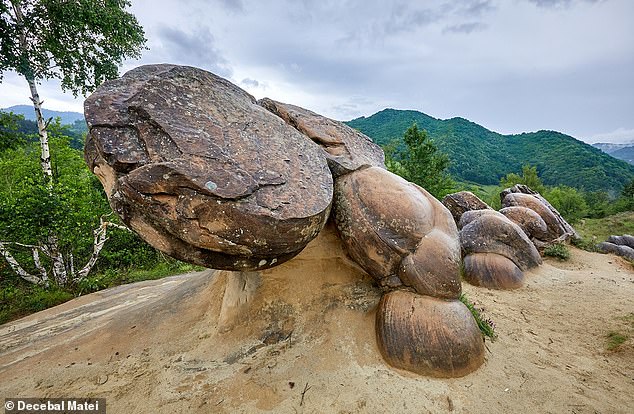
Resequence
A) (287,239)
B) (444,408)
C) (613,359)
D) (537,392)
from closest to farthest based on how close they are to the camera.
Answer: (287,239)
(444,408)
(537,392)
(613,359)

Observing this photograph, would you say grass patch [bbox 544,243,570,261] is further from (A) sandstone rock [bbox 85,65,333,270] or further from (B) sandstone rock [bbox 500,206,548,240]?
(A) sandstone rock [bbox 85,65,333,270]

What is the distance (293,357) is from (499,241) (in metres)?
6.70

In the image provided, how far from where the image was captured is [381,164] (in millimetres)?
5133

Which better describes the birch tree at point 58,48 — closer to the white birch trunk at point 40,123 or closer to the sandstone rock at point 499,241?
the white birch trunk at point 40,123

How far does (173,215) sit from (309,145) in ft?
6.42

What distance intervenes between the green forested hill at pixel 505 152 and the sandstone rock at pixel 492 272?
41.7 m

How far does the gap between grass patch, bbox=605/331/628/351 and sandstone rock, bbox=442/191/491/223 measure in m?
6.11

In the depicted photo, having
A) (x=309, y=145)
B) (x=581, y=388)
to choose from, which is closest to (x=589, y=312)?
(x=581, y=388)

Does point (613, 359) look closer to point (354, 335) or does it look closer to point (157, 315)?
point (354, 335)

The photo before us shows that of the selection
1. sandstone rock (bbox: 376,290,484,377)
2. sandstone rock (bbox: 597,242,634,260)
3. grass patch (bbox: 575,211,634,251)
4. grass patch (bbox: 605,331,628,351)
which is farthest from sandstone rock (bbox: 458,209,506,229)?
grass patch (bbox: 575,211,634,251)

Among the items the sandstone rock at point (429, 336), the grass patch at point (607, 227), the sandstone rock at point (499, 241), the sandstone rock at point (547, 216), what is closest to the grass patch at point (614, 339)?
the sandstone rock at point (429, 336)

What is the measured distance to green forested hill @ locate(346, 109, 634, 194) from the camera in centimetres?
5060

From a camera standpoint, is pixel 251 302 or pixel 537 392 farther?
pixel 251 302

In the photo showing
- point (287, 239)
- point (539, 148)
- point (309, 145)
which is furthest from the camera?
point (539, 148)
